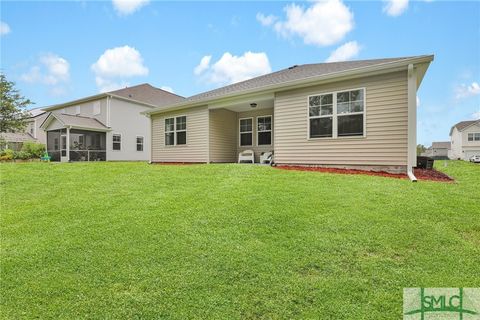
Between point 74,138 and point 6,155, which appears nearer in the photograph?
point 6,155

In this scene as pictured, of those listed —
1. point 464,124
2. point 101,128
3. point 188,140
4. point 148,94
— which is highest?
point 148,94

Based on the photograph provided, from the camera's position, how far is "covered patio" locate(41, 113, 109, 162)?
19411 millimetres

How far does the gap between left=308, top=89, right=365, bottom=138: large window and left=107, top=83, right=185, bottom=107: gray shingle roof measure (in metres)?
18.1

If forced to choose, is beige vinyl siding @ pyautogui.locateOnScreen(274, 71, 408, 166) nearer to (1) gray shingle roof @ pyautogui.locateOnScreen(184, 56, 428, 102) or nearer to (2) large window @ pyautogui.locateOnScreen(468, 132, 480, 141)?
(1) gray shingle roof @ pyautogui.locateOnScreen(184, 56, 428, 102)

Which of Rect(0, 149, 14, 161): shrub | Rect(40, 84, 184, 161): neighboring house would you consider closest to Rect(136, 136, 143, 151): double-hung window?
Rect(40, 84, 184, 161): neighboring house

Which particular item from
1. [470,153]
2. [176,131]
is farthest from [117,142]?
[470,153]

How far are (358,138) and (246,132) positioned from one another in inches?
250

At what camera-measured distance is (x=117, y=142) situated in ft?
71.5

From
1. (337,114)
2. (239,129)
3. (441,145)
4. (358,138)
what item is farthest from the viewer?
(441,145)

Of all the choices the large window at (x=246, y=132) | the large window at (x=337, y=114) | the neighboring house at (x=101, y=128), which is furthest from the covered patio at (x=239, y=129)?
the neighboring house at (x=101, y=128)

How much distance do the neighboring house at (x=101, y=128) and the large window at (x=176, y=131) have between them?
26.8 ft

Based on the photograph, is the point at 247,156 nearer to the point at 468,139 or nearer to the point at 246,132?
the point at 246,132

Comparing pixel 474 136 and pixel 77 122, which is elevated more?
pixel 474 136

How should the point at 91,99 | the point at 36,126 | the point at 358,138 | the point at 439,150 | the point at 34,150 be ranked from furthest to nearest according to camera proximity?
the point at 439,150 → the point at 36,126 → the point at 91,99 → the point at 34,150 → the point at 358,138
